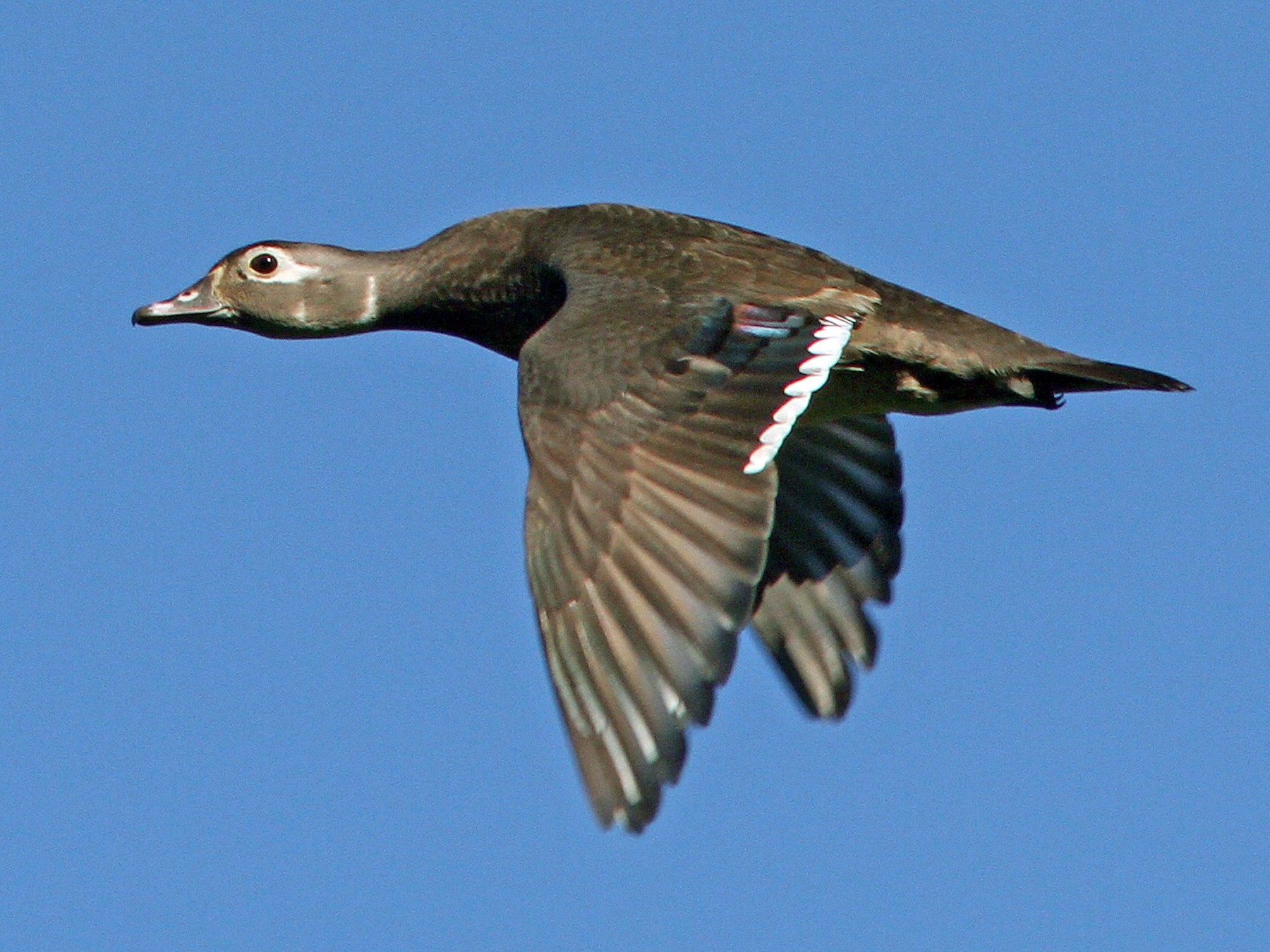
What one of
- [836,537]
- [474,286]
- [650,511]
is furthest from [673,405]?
[836,537]

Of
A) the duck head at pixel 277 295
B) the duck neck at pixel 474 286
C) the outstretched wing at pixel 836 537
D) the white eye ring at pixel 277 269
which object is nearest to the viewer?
the duck neck at pixel 474 286

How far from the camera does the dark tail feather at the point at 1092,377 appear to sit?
9.26m

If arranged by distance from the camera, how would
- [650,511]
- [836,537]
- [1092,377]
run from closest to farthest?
[650,511]
[1092,377]
[836,537]

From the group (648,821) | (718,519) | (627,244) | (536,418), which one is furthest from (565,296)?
(648,821)

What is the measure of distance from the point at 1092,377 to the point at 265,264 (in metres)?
4.26

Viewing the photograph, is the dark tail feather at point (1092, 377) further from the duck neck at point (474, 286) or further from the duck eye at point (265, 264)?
the duck eye at point (265, 264)

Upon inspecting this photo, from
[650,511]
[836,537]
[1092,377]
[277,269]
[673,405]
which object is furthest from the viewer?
[277,269]

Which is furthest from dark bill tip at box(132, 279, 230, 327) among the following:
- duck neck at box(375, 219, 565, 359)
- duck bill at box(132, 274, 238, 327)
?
duck neck at box(375, 219, 565, 359)

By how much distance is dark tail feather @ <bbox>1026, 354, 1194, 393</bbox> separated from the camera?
926cm

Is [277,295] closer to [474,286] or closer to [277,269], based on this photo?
[277,269]

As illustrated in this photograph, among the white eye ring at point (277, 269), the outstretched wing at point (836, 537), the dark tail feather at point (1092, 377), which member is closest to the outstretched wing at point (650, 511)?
the dark tail feather at point (1092, 377)

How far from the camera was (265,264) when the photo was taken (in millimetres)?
11141

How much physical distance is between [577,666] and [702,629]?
43 centimetres

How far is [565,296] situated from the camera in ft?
31.6
